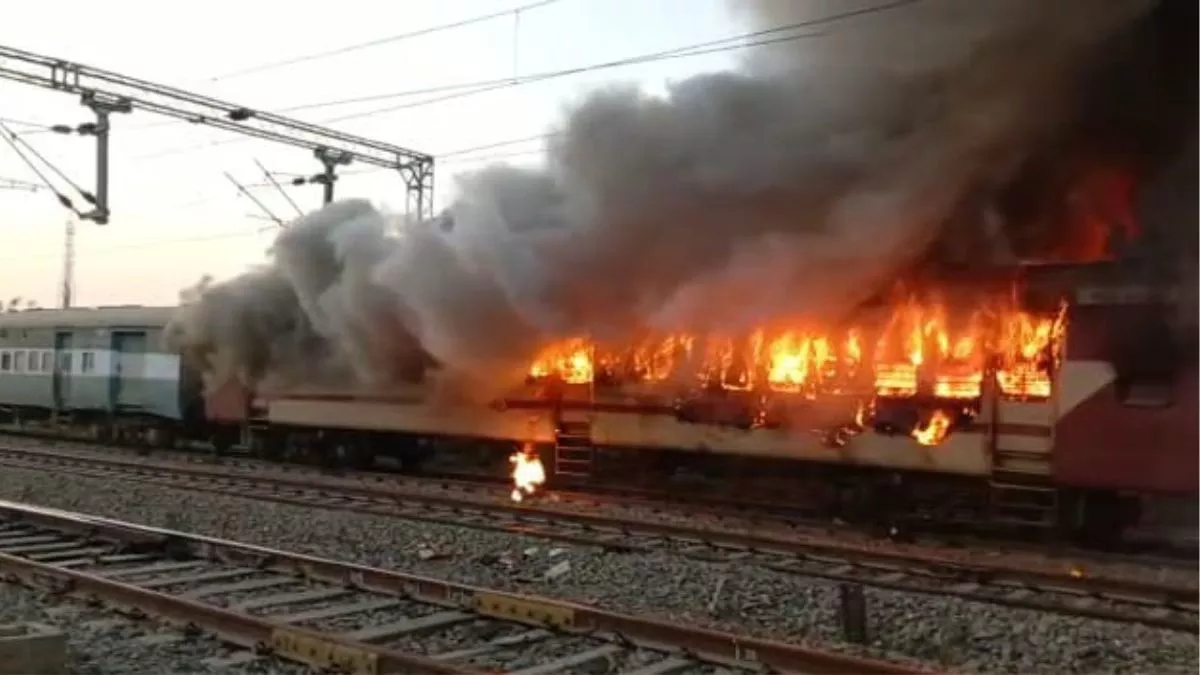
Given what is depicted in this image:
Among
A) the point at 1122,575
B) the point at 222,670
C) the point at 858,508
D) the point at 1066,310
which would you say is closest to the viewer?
the point at 222,670

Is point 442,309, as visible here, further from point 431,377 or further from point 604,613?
point 604,613

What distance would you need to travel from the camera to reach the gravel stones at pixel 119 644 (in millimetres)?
6660

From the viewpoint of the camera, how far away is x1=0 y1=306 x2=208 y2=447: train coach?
2214 centimetres

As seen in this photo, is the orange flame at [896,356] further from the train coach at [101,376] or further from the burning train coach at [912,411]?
the train coach at [101,376]

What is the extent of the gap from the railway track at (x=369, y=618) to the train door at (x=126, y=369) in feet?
43.3

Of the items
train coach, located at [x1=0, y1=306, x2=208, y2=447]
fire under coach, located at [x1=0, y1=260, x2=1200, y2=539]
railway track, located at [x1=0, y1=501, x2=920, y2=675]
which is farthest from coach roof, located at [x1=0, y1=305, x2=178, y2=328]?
railway track, located at [x1=0, y1=501, x2=920, y2=675]

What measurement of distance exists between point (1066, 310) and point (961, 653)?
5022 mm

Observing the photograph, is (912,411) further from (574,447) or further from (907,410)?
(574,447)

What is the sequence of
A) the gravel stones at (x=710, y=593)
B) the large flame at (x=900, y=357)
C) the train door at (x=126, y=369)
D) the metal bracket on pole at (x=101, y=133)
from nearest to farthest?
the gravel stones at (x=710, y=593) → the large flame at (x=900, y=357) → the metal bracket on pole at (x=101, y=133) → the train door at (x=126, y=369)

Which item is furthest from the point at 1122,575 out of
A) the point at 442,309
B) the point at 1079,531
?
the point at 442,309

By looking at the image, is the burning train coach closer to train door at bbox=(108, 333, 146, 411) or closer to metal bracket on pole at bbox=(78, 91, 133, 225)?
metal bracket on pole at bbox=(78, 91, 133, 225)

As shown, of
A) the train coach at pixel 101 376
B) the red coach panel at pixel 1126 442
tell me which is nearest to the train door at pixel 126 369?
the train coach at pixel 101 376

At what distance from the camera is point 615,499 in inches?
576

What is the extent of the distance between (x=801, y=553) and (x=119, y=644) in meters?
5.42
